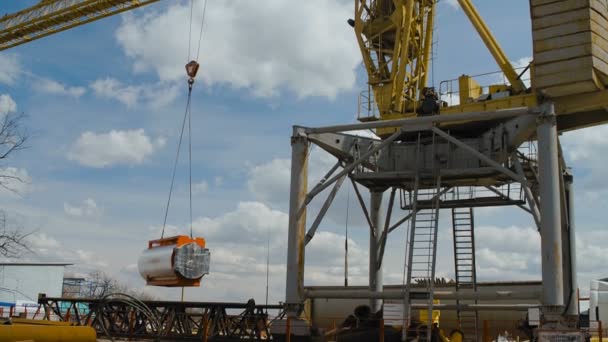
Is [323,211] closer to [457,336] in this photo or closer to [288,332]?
[288,332]

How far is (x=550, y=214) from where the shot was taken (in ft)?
63.7

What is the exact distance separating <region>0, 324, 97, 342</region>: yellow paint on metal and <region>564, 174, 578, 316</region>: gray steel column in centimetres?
1504

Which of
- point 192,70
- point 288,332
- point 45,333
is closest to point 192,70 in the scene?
point 192,70

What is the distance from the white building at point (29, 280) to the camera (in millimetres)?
69125

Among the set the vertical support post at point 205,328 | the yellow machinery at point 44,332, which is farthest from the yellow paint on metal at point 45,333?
the vertical support post at point 205,328

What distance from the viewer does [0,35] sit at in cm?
6378

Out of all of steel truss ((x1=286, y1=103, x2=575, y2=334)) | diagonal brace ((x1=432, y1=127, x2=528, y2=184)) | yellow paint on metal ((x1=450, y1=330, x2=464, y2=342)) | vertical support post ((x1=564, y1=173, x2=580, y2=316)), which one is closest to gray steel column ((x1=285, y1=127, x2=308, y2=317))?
steel truss ((x1=286, y1=103, x2=575, y2=334))

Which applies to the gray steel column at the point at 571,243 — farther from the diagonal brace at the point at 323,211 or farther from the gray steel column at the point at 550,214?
the diagonal brace at the point at 323,211

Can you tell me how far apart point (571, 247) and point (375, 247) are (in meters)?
7.60

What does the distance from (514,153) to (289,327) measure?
31.4ft

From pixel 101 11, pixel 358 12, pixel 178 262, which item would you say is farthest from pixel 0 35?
pixel 178 262

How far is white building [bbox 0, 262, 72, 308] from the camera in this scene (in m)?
69.1

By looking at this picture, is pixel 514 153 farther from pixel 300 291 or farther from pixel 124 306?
pixel 124 306

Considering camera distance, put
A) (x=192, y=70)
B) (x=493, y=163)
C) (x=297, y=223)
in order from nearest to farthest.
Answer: (x=493, y=163)
(x=297, y=223)
(x=192, y=70)
